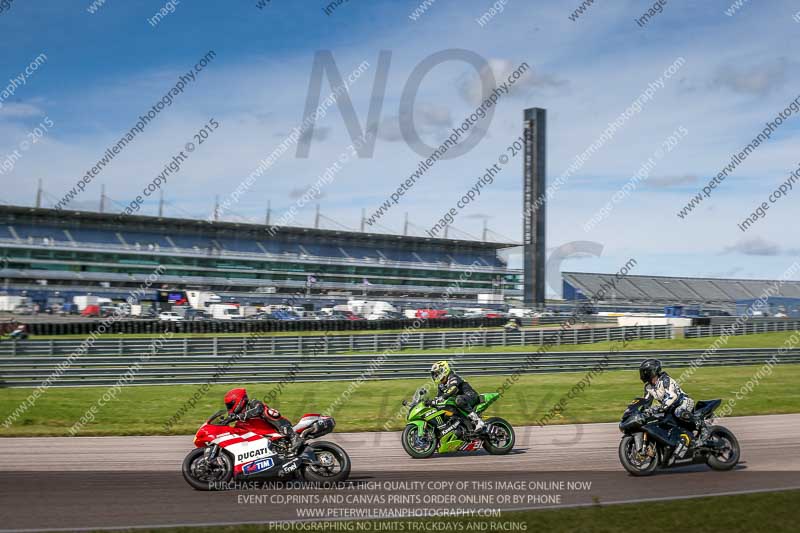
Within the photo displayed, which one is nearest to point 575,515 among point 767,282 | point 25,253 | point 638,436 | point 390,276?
point 638,436

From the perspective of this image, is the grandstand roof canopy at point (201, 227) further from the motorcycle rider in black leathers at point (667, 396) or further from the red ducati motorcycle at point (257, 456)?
the motorcycle rider in black leathers at point (667, 396)

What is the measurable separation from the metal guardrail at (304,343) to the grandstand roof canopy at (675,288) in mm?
48502

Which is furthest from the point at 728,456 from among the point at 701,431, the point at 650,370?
the point at 650,370

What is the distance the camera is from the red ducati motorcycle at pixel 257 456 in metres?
9.84

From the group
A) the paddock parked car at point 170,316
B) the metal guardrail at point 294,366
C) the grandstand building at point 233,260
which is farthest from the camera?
the grandstand building at point 233,260

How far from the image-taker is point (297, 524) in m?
7.88

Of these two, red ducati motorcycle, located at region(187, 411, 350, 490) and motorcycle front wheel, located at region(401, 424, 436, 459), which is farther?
motorcycle front wheel, located at region(401, 424, 436, 459)

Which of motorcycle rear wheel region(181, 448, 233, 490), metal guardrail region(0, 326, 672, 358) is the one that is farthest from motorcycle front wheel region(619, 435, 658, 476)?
metal guardrail region(0, 326, 672, 358)

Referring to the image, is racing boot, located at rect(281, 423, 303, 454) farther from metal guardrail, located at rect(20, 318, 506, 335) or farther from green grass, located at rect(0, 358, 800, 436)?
metal guardrail, located at rect(20, 318, 506, 335)

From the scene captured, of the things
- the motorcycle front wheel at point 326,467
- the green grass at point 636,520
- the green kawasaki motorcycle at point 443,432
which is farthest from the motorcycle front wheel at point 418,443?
the green grass at point 636,520

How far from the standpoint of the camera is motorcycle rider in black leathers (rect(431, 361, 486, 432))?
499 inches

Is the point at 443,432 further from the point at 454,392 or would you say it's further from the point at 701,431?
the point at 701,431

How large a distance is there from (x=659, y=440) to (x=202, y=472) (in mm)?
6259

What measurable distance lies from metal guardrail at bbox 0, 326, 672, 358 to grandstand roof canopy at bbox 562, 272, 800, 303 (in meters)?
48.5
